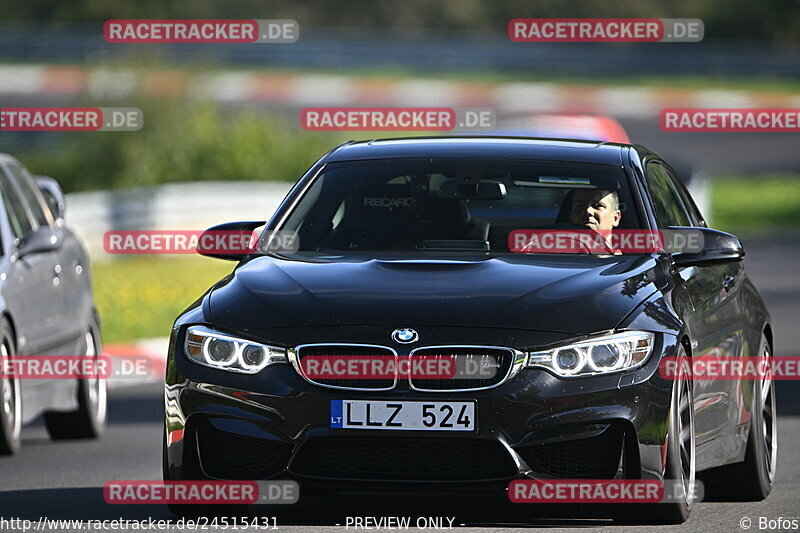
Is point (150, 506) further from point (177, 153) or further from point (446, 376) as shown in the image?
point (177, 153)

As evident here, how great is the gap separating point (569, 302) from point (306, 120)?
2298cm

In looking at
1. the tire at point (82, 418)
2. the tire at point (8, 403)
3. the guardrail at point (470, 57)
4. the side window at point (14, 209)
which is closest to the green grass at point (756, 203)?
the guardrail at point (470, 57)

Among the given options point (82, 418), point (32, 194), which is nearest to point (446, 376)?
point (82, 418)

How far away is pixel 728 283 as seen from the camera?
28.5 feet

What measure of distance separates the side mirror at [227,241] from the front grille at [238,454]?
4.17 feet

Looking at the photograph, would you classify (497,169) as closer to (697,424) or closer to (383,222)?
(383,222)

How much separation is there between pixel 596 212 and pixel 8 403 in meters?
3.97

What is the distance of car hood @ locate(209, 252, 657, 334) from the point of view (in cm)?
702

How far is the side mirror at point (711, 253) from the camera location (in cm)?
795

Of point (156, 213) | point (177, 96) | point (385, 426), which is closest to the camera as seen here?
point (385, 426)

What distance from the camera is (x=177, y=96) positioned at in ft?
95.2

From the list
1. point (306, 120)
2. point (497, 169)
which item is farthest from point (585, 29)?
point (497, 169)

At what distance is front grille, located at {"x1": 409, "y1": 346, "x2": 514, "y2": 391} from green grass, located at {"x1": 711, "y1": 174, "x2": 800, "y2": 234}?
21.7m

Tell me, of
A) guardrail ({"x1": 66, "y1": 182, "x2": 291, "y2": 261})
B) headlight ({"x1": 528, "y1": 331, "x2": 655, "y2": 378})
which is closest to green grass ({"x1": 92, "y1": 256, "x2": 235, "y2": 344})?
guardrail ({"x1": 66, "y1": 182, "x2": 291, "y2": 261})
